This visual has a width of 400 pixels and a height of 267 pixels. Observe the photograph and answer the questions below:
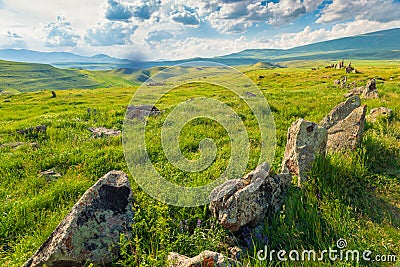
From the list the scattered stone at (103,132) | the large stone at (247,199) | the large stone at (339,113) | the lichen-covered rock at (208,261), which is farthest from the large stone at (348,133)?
the scattered stone at (103,132)

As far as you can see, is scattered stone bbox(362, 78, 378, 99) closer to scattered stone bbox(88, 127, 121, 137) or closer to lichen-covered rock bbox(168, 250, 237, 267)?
scattered stone bbox(88, 127, 121, 137)

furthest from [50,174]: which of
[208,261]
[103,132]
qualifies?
[208,261]

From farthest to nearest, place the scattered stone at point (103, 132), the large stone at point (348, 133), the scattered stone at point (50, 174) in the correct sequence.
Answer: the scattered stone at point (103, 132), the scattered stone at point (50, 174), the large stone at point (348, 133)

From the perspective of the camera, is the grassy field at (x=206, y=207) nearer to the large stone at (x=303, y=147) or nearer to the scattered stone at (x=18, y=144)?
the large stone at (x=303, y=147)

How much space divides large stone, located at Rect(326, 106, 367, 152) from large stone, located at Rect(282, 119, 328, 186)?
130cm

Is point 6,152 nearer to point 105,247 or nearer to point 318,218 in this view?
point 105,247

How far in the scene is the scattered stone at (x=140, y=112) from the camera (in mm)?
18688

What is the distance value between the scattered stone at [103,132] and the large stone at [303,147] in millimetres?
10416

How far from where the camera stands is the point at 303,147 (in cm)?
740

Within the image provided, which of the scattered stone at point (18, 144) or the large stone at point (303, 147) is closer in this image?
the large stone at point (303, 147)

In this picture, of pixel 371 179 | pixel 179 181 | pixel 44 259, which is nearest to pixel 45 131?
pixel 179 181

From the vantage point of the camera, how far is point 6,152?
11719 millimetres

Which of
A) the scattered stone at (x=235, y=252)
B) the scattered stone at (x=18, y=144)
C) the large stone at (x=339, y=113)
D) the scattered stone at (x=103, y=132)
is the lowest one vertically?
the scattered stone at (x=235, y=252)

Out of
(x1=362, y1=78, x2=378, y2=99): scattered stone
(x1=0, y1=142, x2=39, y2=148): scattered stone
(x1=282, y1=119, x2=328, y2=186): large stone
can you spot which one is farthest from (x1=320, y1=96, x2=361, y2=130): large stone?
(x1=0, y1=142, x2=39, y2=148): scattered stone
